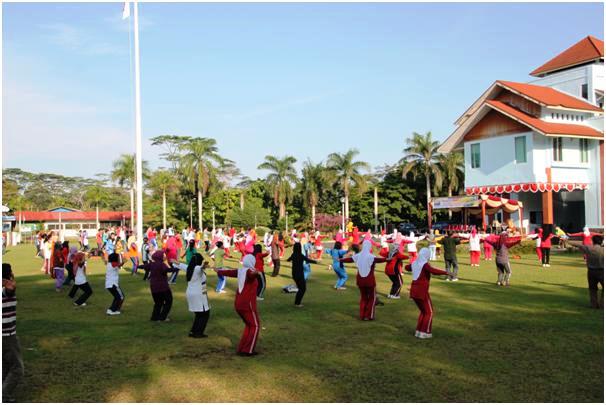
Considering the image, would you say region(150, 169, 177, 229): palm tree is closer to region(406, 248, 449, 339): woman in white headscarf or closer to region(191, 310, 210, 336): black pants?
region(191, 310, 210, 336): black pants

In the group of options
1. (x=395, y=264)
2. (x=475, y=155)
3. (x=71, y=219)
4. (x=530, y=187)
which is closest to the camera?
(x=395, y=264)

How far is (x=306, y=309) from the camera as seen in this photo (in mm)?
12930

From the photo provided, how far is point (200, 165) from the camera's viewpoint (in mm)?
59562

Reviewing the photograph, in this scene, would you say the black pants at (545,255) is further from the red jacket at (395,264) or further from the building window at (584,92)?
the building window at (584,92)

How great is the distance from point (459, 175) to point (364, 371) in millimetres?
51672

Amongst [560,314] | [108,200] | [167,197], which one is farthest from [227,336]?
[108,200]

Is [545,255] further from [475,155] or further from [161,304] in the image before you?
[475,155]

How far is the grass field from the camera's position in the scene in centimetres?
698

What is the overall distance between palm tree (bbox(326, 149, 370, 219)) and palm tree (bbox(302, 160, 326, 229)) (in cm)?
138

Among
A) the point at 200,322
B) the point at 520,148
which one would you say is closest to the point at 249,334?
the point at 200,322

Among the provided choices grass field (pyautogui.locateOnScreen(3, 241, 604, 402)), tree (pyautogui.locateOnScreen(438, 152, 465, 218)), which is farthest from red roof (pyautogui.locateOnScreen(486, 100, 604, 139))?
grass field (pyautogui.locateOnScreen(3, 241, 604, 402))

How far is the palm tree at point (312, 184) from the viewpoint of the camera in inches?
2322

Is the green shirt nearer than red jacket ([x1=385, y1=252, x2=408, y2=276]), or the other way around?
red jacket ([x1=385, y1=252, x2=408, y2=276])

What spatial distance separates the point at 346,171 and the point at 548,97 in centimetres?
2378
